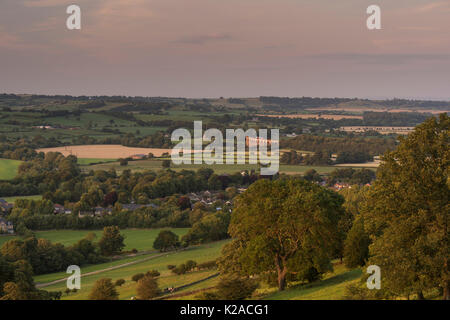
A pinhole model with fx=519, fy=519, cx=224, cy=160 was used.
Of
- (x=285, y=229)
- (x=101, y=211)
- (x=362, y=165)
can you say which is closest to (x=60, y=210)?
(x=101, y=211)

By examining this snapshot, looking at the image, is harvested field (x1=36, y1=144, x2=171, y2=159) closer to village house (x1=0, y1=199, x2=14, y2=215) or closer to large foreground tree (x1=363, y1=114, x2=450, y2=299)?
village house (x1=0, y1=199, x2=14, y2=215)

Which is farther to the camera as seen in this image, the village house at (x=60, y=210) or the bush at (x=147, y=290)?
the village house at (x=60, y=210)

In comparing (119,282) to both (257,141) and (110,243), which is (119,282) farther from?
(257,141)

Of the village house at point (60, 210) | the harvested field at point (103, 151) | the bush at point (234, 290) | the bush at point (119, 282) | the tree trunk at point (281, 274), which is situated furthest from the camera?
the harvested field at point (103, 151)

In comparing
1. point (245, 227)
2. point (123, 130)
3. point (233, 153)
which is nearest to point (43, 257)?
point (245, 227)

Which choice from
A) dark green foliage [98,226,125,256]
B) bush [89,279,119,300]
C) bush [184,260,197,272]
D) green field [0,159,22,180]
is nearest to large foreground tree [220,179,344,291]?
bush [89,279,119,300]

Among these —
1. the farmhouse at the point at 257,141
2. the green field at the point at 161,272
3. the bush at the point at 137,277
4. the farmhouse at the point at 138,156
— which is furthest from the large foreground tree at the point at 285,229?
the farmhouse at the point at 257,141

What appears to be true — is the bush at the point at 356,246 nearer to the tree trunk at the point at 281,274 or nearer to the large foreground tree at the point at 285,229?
the large foreground tree at the point at 285,229
